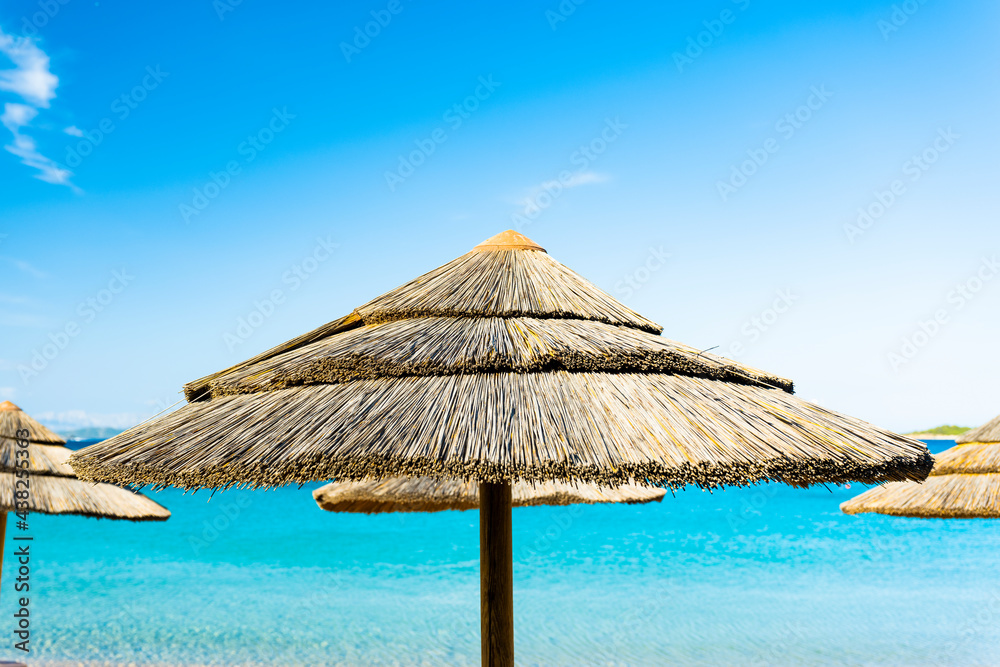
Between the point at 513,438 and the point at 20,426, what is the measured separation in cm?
475

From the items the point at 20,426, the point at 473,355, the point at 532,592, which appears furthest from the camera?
the point at 532,592

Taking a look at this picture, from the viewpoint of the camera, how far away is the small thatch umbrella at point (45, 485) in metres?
4.82

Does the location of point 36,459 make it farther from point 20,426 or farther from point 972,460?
point 972,460

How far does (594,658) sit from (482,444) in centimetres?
882

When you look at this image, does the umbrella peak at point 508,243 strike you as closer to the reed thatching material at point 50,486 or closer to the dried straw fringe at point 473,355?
the dried straw fringe at point 473,355

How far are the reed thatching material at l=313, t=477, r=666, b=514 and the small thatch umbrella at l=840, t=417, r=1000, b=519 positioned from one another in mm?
2649

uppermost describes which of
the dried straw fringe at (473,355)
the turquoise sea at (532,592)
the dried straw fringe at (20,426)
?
the dried straw fringe at (20,426)

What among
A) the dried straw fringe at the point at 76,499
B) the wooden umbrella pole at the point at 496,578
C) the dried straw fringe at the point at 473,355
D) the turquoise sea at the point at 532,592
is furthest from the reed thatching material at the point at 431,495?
the turquoise sea at the point at 532,592

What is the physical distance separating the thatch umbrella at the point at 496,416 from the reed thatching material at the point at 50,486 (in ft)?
9.12

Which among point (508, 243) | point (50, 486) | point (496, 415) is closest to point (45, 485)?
point (50, 486)

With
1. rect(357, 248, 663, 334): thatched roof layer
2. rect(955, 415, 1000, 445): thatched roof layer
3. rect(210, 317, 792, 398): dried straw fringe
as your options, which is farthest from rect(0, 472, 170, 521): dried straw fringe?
rect(955, 415, 1000, 445): thatched roof layer

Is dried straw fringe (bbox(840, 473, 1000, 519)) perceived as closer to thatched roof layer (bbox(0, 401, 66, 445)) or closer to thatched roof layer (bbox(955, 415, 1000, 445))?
thatched roof layer (bbox(955, 415, 1000, 445))

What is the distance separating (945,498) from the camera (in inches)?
222

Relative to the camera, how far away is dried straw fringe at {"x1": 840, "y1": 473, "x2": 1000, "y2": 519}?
5441 millimetres
